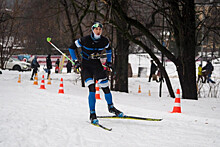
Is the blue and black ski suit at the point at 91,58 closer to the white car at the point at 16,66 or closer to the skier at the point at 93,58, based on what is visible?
the skier at the point at 93,58

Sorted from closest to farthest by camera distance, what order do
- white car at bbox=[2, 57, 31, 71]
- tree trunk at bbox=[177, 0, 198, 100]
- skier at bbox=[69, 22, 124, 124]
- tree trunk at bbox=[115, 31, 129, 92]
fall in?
1. skier at bbox=[69, 22, 124, 124]
2. tree trunk at bbox=[177, 0, 198, 100]
3. tree trunk at bbox=[115, 31, 129, 92]
4. white car at bbox=[2, 57, 31, 71]

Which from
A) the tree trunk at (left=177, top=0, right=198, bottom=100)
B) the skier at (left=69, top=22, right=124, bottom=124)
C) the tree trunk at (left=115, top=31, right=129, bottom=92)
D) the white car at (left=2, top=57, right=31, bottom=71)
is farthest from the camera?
the white car at (left=2, top=57, right=31, bottom=71)

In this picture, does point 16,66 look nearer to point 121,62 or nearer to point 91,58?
point 121,62

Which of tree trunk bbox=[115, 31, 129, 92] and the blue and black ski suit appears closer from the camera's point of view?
the blue and black ski suit

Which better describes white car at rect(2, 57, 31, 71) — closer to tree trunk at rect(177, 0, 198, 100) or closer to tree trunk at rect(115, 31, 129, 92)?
tree trunk at rect(115, 31, 129, 92)

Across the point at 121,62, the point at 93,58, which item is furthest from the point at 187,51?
the point at 93,58

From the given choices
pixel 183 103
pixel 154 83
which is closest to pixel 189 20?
pixel 183 103

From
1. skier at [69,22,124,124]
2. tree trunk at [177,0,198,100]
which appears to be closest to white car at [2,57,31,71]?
tree trunk at [177,0,198,100]

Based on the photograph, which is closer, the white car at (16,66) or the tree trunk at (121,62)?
the tree trunk at (121,62)

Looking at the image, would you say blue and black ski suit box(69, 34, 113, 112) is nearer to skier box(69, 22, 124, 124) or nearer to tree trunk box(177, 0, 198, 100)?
skier box(69, 22, 124, 124)

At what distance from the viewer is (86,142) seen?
14.9ft

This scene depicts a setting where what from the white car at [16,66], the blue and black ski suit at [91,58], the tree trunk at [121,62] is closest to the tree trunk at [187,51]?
the tree trunk at [121,62]

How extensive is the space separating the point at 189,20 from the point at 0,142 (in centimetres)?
916

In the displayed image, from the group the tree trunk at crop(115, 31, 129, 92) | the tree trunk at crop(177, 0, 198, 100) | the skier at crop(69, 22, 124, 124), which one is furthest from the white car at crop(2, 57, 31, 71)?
the skier at crop(69, 22, 124, 124)
